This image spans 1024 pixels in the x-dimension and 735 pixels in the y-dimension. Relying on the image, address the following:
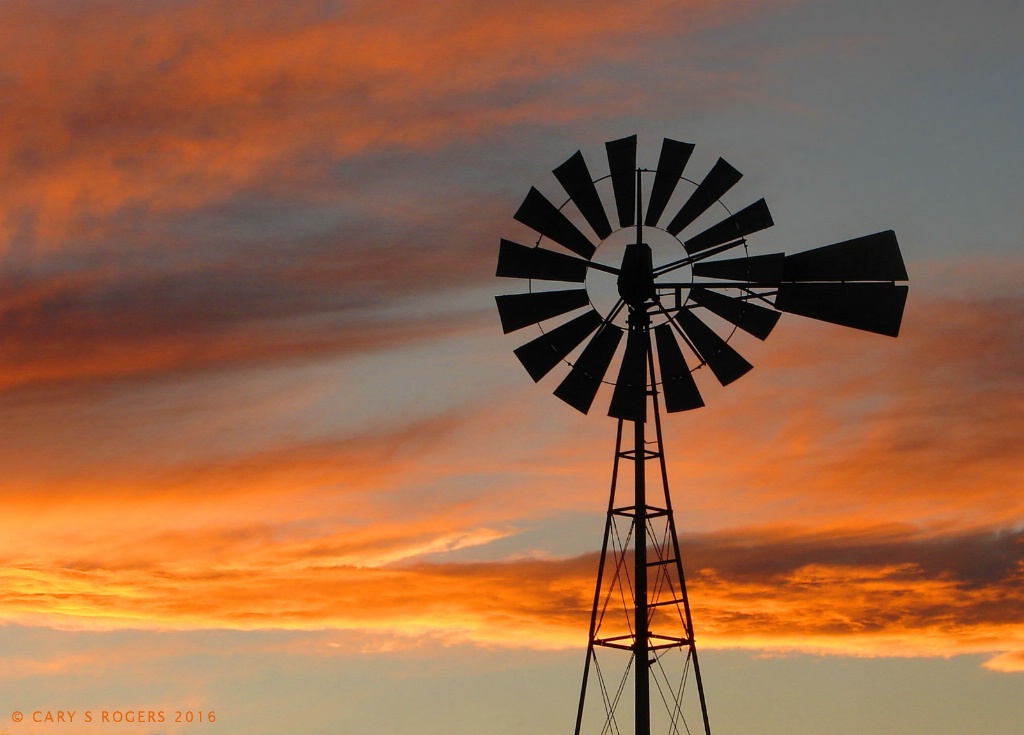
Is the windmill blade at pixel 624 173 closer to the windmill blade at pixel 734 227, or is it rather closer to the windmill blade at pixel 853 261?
the windmill blade at pixel 734 227

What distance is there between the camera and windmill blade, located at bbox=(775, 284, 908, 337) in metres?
32.4

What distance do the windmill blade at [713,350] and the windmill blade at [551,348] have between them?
6.31 ft

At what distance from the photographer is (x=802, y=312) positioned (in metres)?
33.2

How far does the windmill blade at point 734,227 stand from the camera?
33281 millimetres

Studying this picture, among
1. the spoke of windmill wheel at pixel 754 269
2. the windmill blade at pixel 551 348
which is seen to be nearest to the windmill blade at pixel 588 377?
A: the windmill blade at pixel 551 348

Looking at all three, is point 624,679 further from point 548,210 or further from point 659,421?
point 548,210

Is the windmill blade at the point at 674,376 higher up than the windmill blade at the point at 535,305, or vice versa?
the windmill blade at the point at 535,305

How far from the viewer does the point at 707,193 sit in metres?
33.7

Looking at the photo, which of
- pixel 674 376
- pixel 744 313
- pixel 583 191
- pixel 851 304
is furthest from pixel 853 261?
pixel 583 191

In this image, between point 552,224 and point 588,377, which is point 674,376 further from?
point 552,224

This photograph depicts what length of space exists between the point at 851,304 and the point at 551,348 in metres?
6.46

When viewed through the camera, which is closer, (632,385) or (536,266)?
(632,385)

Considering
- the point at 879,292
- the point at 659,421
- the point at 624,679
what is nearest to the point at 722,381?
the point at 659,421

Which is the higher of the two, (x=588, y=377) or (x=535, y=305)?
(x=535, y=305)
